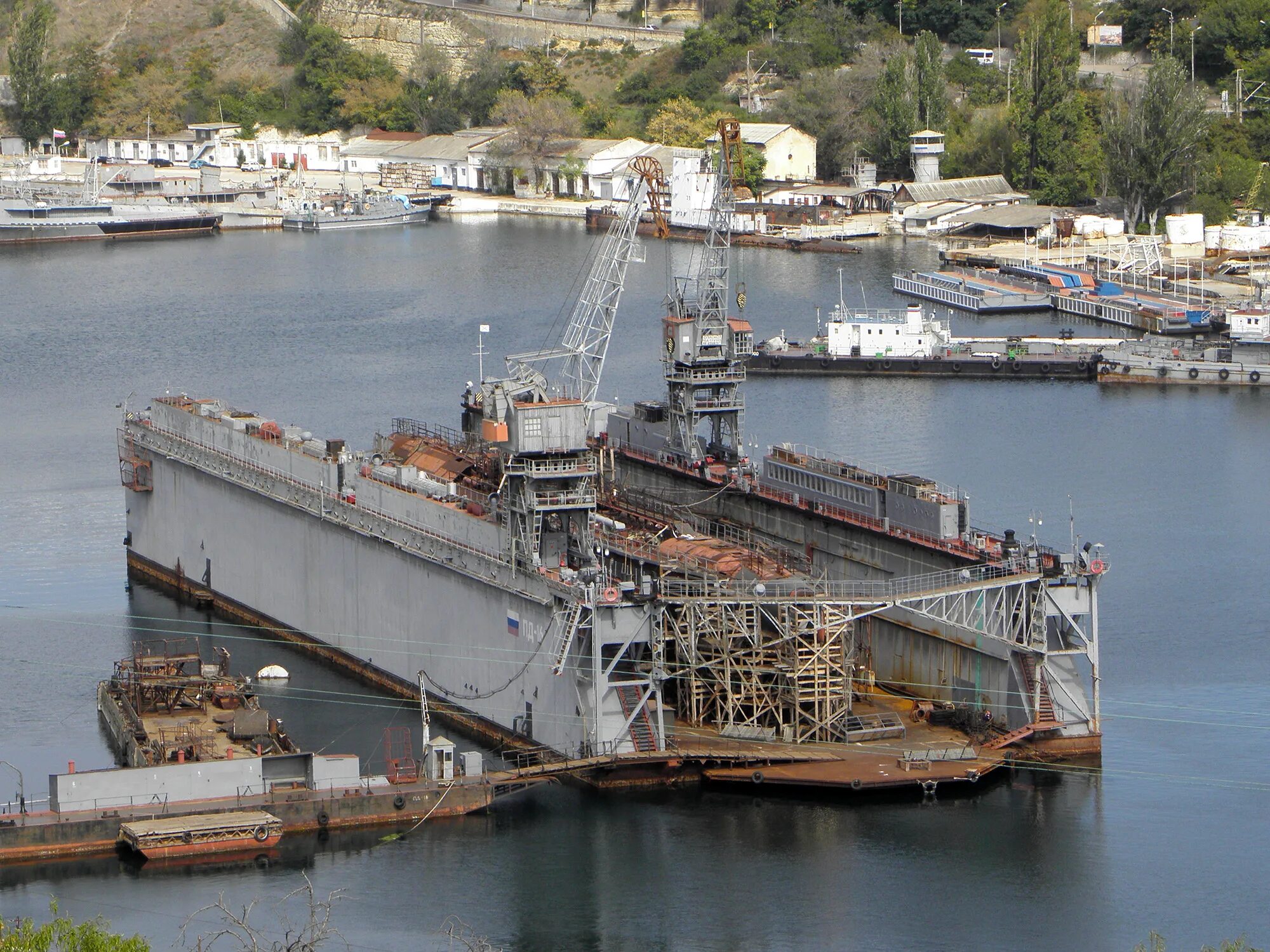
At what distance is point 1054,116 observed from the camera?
426 feet

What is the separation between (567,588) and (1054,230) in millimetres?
83258

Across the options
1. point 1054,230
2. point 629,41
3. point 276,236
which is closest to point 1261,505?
point 1054,230

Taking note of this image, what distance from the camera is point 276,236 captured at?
463 feet

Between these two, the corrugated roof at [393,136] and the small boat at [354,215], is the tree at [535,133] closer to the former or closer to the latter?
the small boat at [354,215]

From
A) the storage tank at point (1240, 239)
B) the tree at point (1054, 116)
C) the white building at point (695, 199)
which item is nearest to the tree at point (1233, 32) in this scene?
the tree at point (1054, 116)

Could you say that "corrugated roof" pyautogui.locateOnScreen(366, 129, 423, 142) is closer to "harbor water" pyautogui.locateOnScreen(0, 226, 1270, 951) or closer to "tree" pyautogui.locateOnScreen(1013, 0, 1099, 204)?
"tree" pyautogui.locateOnScreen(1013, 0, 1099, 204)

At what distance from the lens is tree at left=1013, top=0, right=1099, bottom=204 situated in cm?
12888

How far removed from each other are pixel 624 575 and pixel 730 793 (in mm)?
5459

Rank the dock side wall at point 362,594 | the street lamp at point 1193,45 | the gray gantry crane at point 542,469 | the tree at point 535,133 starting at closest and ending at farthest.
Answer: the gray gantry crane at point 542,469
the dock side wall at point 362,594
the street lamp at point 1193,45
the tree at point 535,133

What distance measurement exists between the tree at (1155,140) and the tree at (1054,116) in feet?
21.7

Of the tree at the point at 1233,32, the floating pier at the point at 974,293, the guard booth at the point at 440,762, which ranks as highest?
the tree at the point at 1233,32

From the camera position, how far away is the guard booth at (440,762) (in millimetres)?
44062

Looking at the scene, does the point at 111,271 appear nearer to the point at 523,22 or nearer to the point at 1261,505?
the point at 523,22

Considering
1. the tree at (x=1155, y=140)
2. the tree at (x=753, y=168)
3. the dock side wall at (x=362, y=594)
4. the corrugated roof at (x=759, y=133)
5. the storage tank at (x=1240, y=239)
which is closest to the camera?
the dock side wall at (x=362, y=594)
